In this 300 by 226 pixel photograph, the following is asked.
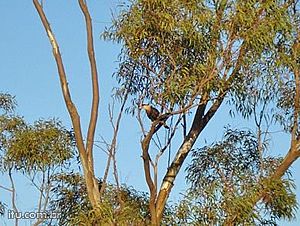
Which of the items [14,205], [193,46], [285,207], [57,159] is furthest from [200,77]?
[14,205]

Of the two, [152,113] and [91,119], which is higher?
[91,119]

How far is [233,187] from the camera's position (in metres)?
8.32

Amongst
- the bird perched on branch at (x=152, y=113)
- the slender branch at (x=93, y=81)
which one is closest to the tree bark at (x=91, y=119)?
the slender branch at (x=93, y=81)

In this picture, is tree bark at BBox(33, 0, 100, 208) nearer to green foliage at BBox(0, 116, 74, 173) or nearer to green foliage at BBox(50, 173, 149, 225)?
green foliage at BBox(50, 173, 149, 225)

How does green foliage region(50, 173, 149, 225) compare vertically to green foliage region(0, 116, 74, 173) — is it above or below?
below

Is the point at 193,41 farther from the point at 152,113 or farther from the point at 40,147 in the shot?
the point at 40,147

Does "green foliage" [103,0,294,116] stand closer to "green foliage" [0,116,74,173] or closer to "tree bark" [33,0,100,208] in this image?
"tree bark" [33,0,100,208]

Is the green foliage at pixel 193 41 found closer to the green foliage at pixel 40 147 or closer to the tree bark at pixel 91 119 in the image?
the tree bark at pixel 91 119

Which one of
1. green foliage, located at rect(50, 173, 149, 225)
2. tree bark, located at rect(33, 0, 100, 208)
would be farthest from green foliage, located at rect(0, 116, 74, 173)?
tree bark, located at rect(33, 0, 100, 208)

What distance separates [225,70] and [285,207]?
1.58m

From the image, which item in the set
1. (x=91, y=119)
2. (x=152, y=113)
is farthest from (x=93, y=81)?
(x=152, y=113)

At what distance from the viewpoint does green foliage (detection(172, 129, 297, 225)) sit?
7.97 m

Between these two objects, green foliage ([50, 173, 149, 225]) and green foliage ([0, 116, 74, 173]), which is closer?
A: green foliage ([50, 173, 149, 225])

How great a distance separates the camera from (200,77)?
8.00 meters
